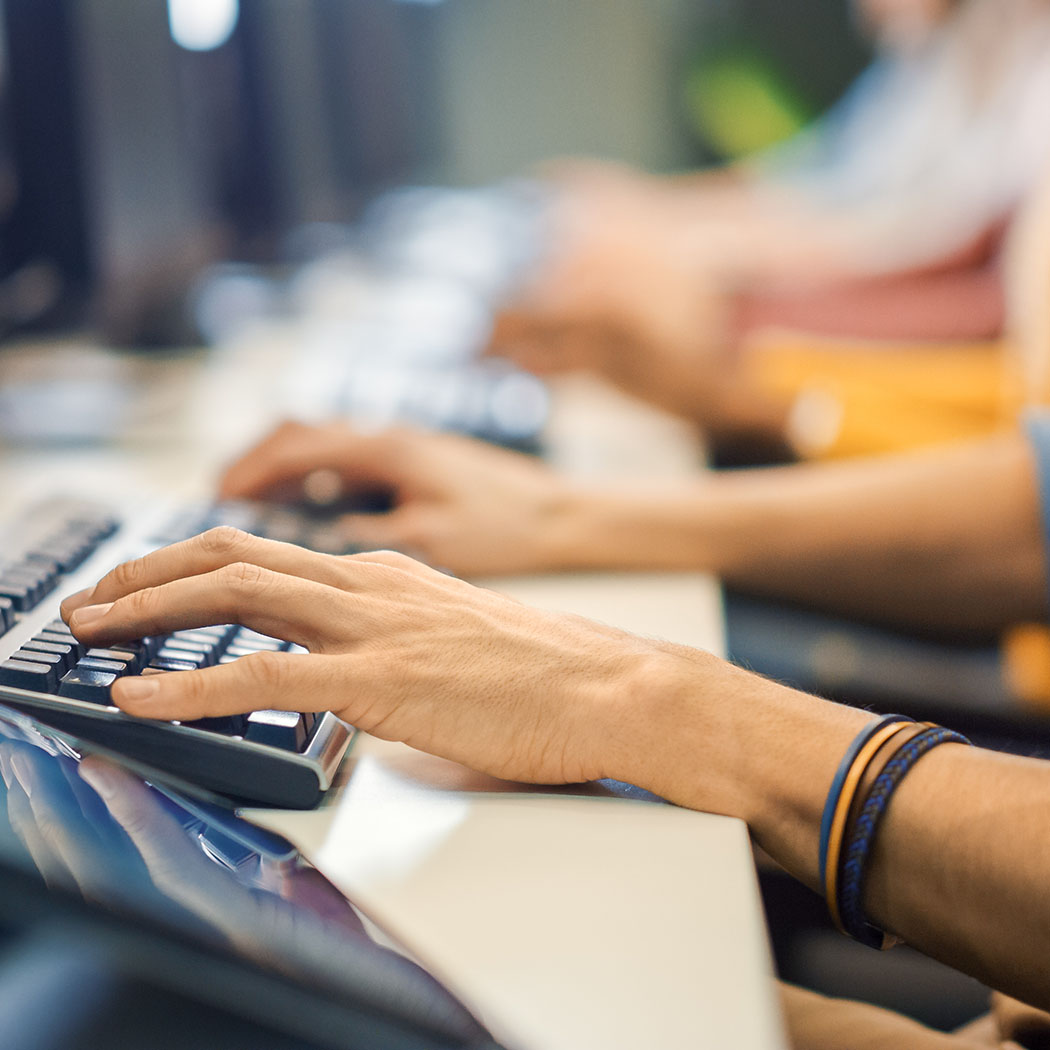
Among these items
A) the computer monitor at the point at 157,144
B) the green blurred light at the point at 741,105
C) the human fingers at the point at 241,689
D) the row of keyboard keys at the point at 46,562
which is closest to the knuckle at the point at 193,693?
the human fingers at the point at 241,689

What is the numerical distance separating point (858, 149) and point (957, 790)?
2.55 metres

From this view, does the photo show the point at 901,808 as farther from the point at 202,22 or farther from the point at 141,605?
the point at 202,22

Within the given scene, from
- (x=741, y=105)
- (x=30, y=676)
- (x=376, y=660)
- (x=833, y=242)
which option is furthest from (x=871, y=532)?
(x=741, y=105)

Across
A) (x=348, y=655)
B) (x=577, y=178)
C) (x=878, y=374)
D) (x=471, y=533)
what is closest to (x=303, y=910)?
(x=348, y=655)

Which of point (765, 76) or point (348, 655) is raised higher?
point (765, 76)

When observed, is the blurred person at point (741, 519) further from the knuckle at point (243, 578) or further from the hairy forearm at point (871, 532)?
the knuckle at point (243, 578)

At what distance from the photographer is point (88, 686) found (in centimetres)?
41

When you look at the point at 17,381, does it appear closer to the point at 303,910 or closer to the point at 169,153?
the point at 169,153

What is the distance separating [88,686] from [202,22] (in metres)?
1.00

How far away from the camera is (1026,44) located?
1.53m

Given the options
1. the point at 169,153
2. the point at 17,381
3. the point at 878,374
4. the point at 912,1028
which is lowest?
the point at 912,1028

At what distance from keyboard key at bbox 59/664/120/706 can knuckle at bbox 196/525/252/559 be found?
0.07m

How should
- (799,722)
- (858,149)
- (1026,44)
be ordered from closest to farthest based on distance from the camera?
(799,722) < (1026,44) < (858,149)

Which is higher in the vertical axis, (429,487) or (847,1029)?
(429,487)
